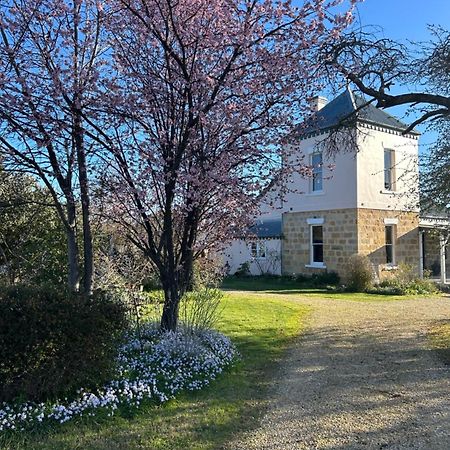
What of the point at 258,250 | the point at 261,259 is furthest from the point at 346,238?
the point at 258,250

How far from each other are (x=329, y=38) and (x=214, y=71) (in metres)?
1.70

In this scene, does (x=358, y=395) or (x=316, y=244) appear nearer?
(x=358, y=395)

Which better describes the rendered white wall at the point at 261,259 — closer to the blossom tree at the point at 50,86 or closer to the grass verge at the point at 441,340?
the grass verge at the point at 441,340

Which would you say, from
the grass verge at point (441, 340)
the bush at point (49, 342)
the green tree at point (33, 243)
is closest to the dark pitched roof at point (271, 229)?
the grass verge at point (441, 340)

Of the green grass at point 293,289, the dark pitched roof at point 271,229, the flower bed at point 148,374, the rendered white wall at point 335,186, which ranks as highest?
the rendered white wall at point 335,186

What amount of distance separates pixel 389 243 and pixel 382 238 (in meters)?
0.86

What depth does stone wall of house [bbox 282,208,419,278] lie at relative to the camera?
19.4 m

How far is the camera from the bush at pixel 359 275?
694 inches

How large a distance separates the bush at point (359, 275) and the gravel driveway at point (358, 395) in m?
8.00

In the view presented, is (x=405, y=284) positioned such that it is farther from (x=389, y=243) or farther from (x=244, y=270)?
(x=244, y=270)

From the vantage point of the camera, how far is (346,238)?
64.1 feet

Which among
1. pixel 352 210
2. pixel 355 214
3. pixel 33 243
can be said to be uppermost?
pixel 352 210

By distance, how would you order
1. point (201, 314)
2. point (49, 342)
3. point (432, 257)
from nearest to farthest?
point (49, 342) < point (201, 314) < point (432, 257)

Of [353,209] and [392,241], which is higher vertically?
[353,209]
